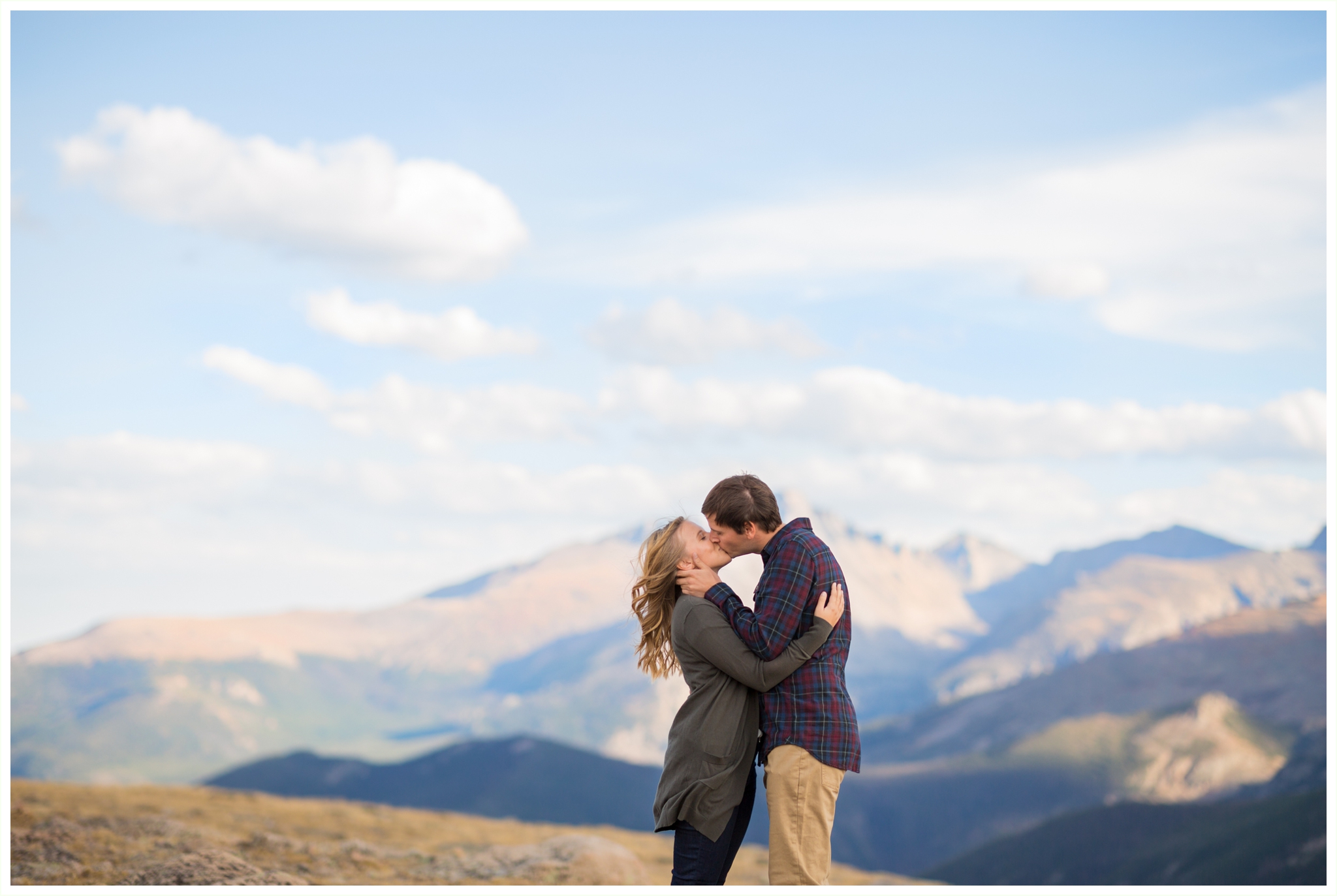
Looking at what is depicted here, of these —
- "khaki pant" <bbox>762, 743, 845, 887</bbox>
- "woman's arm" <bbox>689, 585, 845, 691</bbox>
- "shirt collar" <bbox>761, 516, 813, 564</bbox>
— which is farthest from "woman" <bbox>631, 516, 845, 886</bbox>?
"shirt collar" <bbox>761, 516, 813, 564</bbox>

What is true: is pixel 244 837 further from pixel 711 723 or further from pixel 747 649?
pixel 747 649

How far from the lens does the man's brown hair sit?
10820 millimetres

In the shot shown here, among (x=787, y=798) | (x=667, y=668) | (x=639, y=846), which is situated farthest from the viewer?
(x=639, y=846)

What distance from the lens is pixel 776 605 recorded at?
10398mm

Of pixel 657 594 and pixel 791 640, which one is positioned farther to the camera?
pixel 657 594

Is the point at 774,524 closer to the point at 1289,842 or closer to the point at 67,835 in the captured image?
the point at 67,835

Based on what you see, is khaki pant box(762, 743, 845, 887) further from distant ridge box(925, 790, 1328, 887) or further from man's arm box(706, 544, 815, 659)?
distant ridge box(925, 790, 1328, 887)

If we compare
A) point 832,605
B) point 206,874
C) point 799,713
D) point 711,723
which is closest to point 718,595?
point 832,605

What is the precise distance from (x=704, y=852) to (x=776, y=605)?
2352mm

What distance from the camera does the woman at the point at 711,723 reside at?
1038 cm

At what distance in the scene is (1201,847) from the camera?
171375 mm

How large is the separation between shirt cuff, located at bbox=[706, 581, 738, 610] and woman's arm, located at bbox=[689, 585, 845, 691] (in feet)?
0.53

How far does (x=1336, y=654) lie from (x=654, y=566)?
9.33 meters

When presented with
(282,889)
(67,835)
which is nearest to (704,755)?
(282,889)
